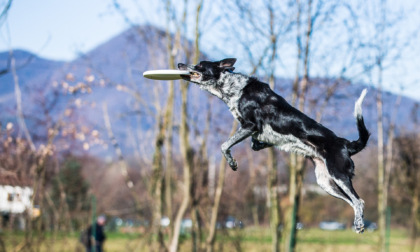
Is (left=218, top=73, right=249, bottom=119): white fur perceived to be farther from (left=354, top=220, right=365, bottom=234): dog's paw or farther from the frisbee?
(left=354, top=220, right=365, bottom=234): dog's paw

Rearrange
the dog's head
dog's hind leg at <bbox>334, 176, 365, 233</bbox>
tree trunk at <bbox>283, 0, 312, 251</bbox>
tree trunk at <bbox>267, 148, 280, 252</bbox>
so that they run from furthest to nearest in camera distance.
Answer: tree trunk at <bbox>267, 148, 280, 252</bbox> → tree trunk at <bbox>283, 0, 312, 251</bbox> → the dog's head → dog's hind leg at <bbox>334, 176, 365, 233</bbox>

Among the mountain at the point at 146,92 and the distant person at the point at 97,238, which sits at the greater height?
the mountain at the point at 146,92

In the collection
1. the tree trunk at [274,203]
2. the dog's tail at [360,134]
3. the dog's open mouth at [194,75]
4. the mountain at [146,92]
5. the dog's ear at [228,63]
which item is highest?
the mountain at [146,92]

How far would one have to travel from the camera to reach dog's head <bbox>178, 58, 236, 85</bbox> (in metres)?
3.05

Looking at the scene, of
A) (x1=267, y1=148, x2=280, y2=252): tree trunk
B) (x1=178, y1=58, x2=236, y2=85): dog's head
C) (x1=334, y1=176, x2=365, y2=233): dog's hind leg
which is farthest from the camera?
(x1=267, y1=148, x2=280, y2=252): tree trunk

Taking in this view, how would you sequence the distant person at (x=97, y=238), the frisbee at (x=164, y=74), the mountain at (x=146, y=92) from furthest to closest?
1. the distant person at (x=97, y=238)
2. the mountain at (x=146, y=92)
3. the frisbee at (x=164, y=74)

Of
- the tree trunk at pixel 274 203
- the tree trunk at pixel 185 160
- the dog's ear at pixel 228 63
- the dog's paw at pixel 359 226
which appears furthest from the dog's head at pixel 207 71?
the tree trunk at pixel 274 203

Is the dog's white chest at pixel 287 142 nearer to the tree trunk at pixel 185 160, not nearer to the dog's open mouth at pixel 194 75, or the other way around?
the dog's open mouth at pixel 194 75

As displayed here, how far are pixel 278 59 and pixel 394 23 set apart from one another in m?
4.04

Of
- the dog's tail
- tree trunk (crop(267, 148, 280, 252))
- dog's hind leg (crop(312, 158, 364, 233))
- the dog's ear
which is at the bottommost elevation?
tree trunk (crop(267, 148, 280, 252))

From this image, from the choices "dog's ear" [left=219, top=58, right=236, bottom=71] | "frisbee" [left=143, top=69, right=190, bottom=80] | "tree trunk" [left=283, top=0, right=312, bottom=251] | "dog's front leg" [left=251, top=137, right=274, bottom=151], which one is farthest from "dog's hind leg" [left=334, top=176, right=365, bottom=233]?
"tree trunk" [left=283, top=0, right=312, bottom=251]

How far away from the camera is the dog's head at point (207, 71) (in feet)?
10.0

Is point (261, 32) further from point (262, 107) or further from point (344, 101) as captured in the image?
point (262, 107)

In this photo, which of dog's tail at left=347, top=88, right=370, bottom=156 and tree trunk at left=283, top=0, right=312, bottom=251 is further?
tree trunk at left=283, top=0, right=312, bottom=251
